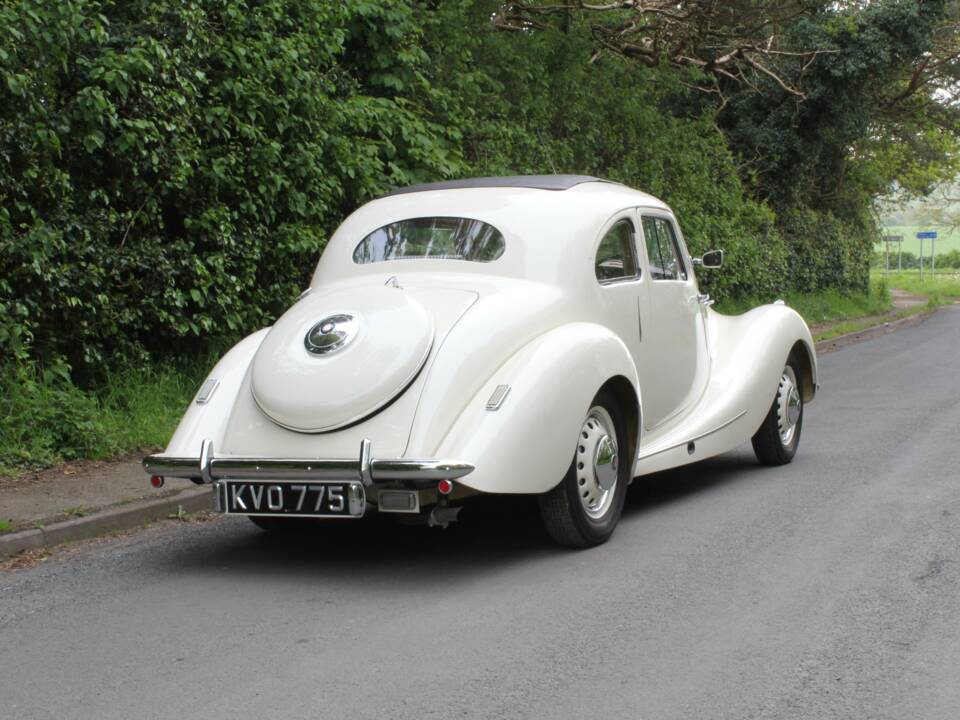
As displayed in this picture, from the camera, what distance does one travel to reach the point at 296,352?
5.89 meters

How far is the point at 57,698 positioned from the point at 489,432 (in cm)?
217

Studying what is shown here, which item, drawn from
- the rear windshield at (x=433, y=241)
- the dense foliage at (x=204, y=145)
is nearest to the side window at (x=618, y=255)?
the rear windshield at (x=433, y=241)

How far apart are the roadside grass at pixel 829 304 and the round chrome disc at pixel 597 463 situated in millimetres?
16204

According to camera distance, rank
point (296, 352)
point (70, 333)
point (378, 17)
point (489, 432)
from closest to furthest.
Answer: point (489, 432)
point (296, 352)
point (70, 333)
point (378, 17)

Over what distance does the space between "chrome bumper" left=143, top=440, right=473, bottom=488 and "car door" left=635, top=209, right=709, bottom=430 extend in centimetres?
218

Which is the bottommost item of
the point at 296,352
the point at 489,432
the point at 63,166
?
the point at 489,432

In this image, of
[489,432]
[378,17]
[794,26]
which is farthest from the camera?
[794,26]

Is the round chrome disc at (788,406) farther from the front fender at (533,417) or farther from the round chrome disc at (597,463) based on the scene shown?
the front fender at (533,417)

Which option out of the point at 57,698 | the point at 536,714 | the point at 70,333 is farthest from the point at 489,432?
the point at 70,333

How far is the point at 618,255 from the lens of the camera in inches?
280

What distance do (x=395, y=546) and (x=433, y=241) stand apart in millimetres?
1711

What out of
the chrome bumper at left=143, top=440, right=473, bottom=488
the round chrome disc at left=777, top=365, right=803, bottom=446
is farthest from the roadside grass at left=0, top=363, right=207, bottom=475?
the round chrome disc at left=777, top=365, right=803, bottom=446

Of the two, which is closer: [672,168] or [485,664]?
[485,664]

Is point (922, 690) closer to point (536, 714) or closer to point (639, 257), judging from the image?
point (536, 714)
